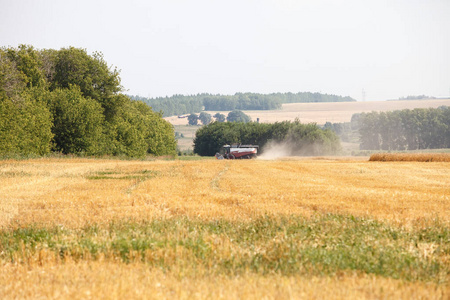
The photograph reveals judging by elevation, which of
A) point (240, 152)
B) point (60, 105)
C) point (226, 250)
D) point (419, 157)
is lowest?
point (240, 152)

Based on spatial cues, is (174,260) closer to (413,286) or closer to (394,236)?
(413,286)

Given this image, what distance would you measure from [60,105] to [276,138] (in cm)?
11576

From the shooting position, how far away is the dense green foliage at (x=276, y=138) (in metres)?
178

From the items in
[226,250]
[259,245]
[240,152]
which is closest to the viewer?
[226,250]

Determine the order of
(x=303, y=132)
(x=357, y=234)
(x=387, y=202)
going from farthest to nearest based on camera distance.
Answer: (x=303, y=132) → (x=387, y=202) → (x=357, y=234)

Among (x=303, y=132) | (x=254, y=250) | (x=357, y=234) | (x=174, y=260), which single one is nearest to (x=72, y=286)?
(x=174, y=260)

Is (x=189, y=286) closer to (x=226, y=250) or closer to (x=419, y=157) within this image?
(x=226, y=250)

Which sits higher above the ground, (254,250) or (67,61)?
(67,61)

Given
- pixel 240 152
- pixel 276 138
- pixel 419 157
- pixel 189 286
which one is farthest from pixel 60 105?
pixel 276 138

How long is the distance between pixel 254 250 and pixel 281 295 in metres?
3.34

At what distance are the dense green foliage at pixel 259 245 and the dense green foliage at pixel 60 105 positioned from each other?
164ft

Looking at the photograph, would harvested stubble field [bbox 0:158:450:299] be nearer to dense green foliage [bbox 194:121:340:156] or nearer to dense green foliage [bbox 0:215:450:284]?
dense green foliage [bbox 0:215:450:284]

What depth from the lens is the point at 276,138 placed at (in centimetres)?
18400

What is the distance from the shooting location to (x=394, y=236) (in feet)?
43.2
